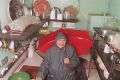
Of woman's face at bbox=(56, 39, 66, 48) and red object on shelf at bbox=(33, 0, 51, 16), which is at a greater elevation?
red object on shelf at bbox=(33, 0, 51, 16)

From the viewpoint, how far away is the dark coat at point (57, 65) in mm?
2475

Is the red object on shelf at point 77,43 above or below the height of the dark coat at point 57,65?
above

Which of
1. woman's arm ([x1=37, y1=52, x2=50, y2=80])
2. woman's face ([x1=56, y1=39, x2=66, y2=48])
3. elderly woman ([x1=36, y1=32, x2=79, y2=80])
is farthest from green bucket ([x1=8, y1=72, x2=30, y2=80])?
woman's face ([x1=56, y1=39, x2=66, y2=48])

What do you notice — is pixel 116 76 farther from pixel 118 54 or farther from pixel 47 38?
pixel 47 38

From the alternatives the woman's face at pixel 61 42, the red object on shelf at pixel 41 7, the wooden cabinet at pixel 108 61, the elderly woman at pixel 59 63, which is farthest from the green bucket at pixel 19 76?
the red object on shelf at pixel 41 7

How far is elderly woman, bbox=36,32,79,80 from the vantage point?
2.47 metres

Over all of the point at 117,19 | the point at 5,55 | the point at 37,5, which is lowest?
the point at 5,55

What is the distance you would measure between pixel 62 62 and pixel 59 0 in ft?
4.64

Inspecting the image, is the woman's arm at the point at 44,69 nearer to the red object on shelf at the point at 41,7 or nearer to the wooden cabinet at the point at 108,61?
the wooden cabinet at the point at 108,61

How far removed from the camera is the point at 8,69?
7.76 feet

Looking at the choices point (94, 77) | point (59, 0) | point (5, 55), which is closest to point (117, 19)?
point (94, 77)

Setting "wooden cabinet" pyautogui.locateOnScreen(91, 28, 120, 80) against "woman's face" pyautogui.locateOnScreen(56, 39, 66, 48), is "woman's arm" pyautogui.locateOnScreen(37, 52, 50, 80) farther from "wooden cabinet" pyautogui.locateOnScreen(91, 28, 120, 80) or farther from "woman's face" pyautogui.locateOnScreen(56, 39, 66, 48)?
"wooden cabinet" pyautogui.locateOnScreen(91, 28, 120, 80)

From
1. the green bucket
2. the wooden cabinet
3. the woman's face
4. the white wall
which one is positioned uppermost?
the white wall

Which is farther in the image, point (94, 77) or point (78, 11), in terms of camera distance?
point (78, 11)
